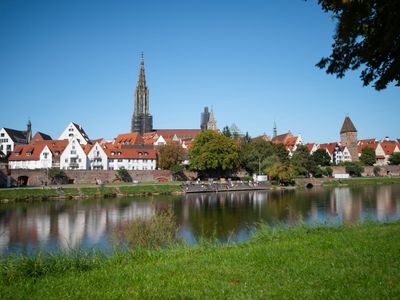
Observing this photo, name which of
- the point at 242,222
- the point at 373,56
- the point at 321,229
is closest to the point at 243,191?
the point at 242,222

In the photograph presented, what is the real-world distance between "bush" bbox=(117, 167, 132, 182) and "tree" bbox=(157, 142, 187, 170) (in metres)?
10.1

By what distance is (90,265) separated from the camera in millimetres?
9719

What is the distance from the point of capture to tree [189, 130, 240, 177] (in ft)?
239

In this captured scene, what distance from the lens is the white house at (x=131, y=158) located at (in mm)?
79812

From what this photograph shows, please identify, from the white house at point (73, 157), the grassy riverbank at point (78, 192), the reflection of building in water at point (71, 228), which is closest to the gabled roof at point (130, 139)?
the white house at point (73, 157)

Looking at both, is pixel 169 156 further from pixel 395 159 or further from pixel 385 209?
pixel 395 159

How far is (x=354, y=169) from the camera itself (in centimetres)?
9256

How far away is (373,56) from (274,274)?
22.9ft

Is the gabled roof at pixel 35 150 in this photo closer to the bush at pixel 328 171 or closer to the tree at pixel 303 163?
the tree at pixel 303 163

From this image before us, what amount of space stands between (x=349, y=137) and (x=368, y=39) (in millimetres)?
112440

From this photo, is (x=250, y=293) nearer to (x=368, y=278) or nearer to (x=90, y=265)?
(x=368, y=278)

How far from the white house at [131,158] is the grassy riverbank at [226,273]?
70.5 metres

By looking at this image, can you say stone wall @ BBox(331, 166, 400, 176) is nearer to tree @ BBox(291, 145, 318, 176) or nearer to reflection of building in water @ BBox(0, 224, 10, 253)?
tree @ BBox(291, 145, 318, 176)

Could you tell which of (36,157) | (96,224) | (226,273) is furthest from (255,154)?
(226,273)
